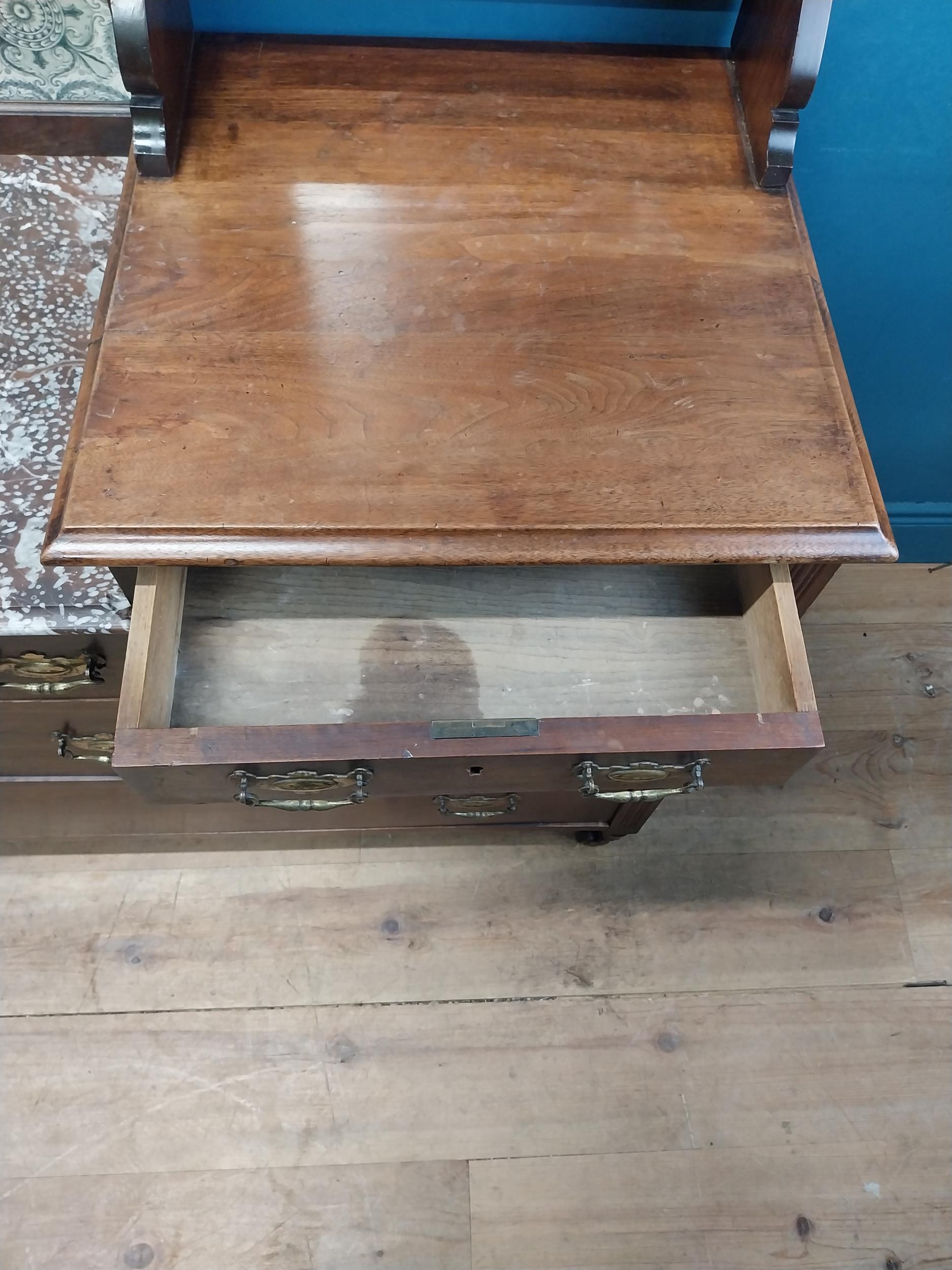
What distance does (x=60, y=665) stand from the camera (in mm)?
751

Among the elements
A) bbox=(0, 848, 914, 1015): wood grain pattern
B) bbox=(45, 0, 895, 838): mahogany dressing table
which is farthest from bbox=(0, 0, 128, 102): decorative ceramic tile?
bbox=(0, 848, 914, 1015): wood grain pattern

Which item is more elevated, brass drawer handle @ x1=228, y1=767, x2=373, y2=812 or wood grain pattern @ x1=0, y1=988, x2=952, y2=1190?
brass drawer handle @ x1=228, y1=767, x2=373, y2=812

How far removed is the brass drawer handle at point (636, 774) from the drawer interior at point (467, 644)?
62 mm

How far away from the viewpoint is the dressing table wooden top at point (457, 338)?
0.60 m

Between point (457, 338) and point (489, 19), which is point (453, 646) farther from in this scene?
point (489, 19)

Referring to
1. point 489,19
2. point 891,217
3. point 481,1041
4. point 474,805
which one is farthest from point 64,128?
point 481,1041

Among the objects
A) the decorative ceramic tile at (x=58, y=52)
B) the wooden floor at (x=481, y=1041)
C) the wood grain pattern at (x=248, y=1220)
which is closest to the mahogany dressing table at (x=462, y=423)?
the decorative ceramic tile at (x=58, y=52)

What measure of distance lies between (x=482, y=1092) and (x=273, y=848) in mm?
389

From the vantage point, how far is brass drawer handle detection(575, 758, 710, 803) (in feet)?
2.20

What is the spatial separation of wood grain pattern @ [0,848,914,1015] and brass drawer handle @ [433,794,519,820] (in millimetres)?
286

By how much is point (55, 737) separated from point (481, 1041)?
0.60 m

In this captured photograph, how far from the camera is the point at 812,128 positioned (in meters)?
0.88

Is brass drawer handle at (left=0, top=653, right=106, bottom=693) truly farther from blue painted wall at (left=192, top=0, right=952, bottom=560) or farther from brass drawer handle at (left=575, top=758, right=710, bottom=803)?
blue painted wall at (left=192, top=0, right=952, bottom=560)

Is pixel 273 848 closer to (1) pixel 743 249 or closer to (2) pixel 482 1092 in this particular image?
(2) pixel 482 1092
